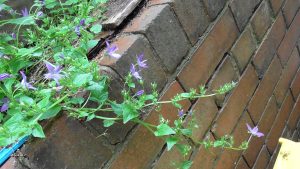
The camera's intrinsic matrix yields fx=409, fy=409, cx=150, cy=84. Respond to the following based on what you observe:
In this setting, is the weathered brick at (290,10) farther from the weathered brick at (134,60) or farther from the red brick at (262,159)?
the weathered brick at (134,60)

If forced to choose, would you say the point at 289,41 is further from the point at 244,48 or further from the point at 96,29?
the point at 96,29

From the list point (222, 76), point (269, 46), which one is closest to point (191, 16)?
point (222, 76)

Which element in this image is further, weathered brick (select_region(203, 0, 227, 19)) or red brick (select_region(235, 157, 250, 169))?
red brick (select_region(235, 157, 250, 169))

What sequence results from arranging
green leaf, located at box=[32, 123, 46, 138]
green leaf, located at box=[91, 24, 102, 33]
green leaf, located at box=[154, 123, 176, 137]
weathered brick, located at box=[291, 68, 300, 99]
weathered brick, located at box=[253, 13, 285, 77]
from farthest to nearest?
weathered brick, located at box=[291, 68, 300, 99] → weathered brick, located at box=[253, 13, 285, 77] → green leaf, located at box=[91, 24, 102, 33] → green leaf, located at box=[154, 123, 176, 137] → green leaf, located at box=[32, 123, 46, 138]

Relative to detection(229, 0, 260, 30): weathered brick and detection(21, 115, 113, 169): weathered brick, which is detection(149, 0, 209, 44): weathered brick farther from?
detection(21, 115, 113, 169): weathered brick

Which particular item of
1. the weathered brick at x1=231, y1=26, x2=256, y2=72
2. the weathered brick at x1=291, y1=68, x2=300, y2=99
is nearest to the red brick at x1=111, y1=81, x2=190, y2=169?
the weathered brick at x1=231, y1=26, x2=256, y2=72

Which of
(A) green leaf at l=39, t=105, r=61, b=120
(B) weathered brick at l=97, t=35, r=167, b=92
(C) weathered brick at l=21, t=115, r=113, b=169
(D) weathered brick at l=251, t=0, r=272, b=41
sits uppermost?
(D) weathered brick at l=251, t=0, r=272, b=41
